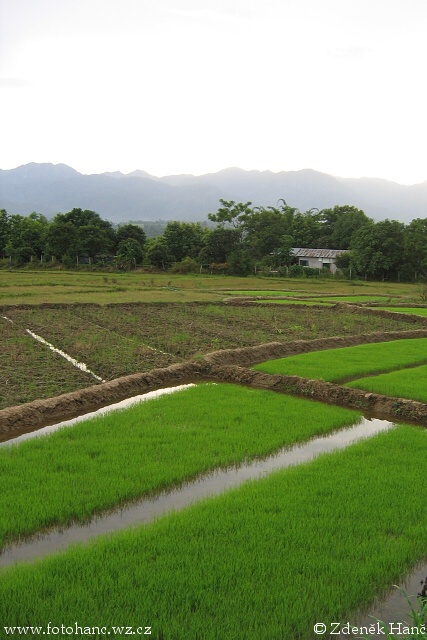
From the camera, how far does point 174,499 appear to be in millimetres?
5898

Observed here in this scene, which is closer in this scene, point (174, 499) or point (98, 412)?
point (174, 499)

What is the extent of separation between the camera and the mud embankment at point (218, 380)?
859 cm

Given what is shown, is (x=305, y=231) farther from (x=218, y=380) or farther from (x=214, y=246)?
(x=218, y=380)

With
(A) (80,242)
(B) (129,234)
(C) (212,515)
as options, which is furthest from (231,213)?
(C) (212,515)

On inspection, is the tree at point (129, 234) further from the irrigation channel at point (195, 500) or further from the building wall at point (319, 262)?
the irrigation channel at point (195, 500)

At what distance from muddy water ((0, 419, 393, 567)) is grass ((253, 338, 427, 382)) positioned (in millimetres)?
3176

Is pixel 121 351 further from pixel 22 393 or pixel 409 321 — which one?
pixel 409 321

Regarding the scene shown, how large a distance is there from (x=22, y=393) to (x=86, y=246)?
3918 centimetres

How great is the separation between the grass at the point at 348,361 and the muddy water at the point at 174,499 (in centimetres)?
318

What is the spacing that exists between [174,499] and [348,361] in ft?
26.5

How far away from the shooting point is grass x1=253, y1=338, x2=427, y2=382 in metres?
11.7

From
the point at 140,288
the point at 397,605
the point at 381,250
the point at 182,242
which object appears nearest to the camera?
the point at 397,605

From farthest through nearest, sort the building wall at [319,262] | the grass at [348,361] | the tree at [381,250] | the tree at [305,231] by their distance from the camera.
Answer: the tree at [305,231] → the building wall at [319,262] → the tree at [381,250] → the grass at [348,361]

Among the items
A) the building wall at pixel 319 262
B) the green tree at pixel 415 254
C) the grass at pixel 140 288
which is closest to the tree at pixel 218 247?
the grass at pixel 140 288
